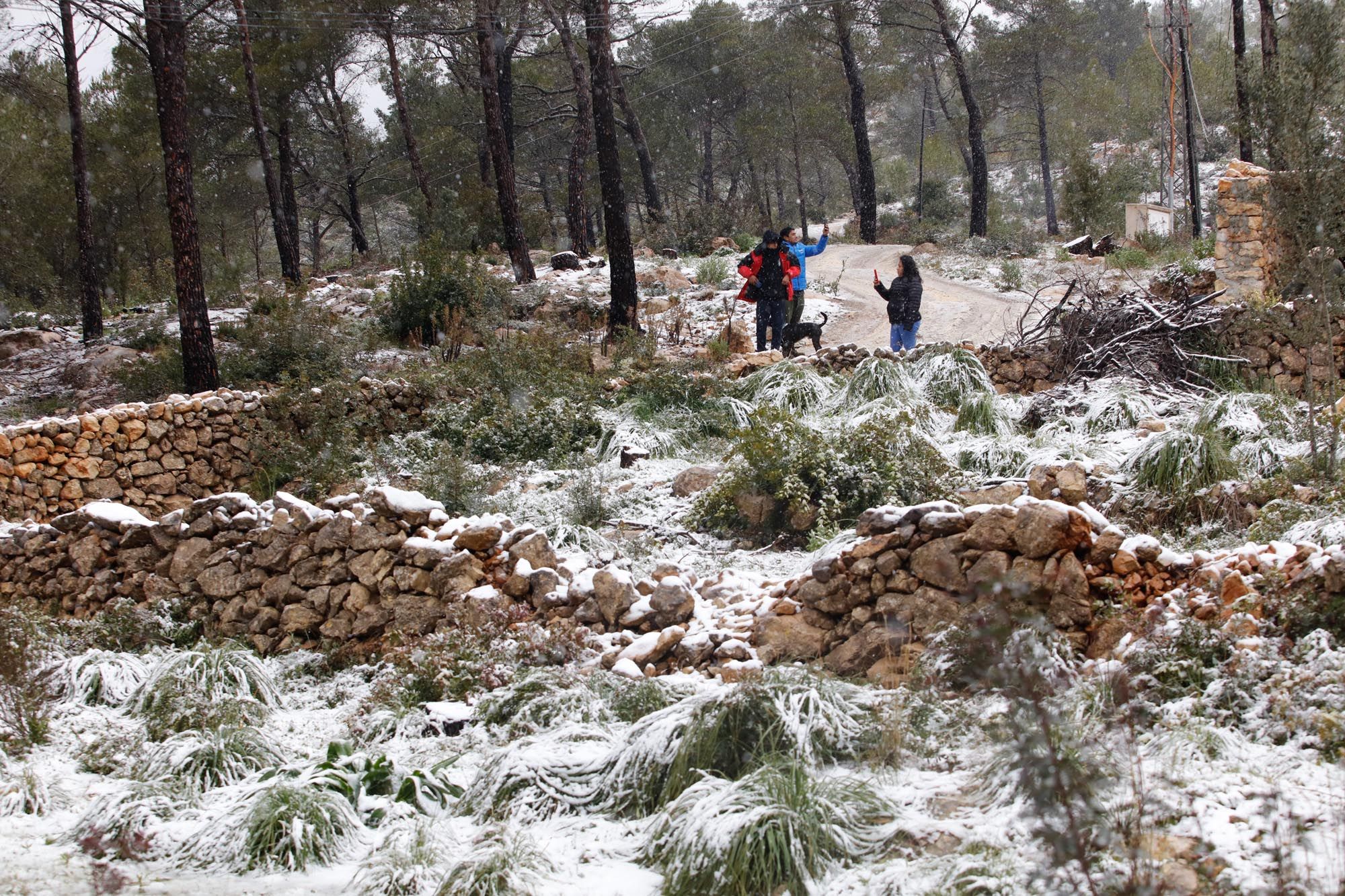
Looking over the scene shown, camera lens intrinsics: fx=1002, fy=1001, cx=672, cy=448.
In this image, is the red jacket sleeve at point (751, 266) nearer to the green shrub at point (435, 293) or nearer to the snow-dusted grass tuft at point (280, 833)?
the green shrub at point (435, 293)

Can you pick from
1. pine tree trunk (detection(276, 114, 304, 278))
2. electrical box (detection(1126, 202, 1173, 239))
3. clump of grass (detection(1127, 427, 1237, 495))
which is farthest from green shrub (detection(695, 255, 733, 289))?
clump of grass (detection(1127, 427, 1237, 495))

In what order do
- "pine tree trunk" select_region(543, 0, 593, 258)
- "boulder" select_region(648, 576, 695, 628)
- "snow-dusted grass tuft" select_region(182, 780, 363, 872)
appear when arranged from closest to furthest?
"snow-dusted grass tuft" select_region(182, 780, 363, 872), "boulder" select_region(648, 576, 695, 628), "pine tree trunk" select_region(543, 0, 593, 258)

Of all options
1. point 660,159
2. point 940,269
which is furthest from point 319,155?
point 940,269

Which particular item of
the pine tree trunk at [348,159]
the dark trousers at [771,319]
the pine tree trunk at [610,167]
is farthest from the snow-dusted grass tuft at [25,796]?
the pine tree trunk at [348,159]

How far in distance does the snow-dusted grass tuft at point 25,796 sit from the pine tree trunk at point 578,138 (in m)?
18.1

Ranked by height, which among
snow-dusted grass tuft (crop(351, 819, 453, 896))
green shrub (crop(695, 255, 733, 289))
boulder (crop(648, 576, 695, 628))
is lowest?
snow-dusted grass tuft (crop(351, 819, 453, 896))

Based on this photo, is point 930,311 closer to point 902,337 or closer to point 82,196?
point 902,337

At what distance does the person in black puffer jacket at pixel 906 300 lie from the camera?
11789mm

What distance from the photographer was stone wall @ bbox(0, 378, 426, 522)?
8719 millimetres

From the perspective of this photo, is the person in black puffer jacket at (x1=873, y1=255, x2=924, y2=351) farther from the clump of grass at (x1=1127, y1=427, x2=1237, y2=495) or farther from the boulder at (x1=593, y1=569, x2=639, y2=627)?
the boulder at (x1=593, y1=569, x2=639, y2=627)

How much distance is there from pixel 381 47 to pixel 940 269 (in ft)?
51.2

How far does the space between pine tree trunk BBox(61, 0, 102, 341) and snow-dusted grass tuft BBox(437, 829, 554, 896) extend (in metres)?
15.9

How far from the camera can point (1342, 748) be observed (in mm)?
2891

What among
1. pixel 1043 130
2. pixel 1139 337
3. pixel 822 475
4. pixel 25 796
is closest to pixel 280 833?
pixel 25 796
